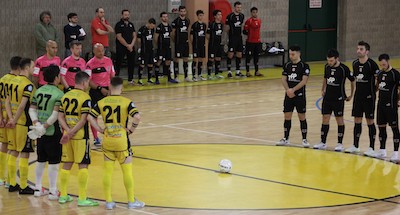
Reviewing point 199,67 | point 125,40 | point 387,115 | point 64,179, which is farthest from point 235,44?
point 64,179

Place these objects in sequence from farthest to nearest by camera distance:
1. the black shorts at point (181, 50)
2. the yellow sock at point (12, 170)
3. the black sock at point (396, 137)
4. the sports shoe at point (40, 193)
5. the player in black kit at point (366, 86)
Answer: the black shorts at point (181, 50), the player in black kit at point (366, 86), the black sock at point (396, 137), the yellow sock at point (12, 170), the sports shoe at point (40, 193)

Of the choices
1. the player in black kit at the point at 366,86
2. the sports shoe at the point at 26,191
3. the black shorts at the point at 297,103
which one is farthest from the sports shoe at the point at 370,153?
the sports shoe at the point at 26,191

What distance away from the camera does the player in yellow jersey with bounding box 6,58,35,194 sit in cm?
1409

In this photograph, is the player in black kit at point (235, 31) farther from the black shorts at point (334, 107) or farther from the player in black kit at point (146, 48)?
the black shorts at point (334, 107)

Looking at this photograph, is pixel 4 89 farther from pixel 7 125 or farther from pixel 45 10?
pixel 45 10

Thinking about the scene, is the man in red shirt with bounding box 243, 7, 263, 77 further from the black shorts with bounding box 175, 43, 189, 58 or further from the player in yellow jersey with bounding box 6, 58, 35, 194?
the player in yellow jersey with bounding box 6, 58, 35, 194

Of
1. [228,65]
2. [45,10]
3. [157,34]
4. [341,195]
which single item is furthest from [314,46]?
[341,195]

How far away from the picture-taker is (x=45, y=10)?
28.5 meters

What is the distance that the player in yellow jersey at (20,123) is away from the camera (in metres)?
14.1

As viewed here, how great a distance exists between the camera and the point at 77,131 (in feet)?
43.5

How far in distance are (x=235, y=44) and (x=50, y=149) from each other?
1833cm

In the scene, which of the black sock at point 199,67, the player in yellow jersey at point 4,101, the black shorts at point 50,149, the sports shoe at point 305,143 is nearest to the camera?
the black shorts at point 50,149

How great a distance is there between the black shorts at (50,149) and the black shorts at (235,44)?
59.0 feet

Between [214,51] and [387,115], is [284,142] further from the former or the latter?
[214,51]
